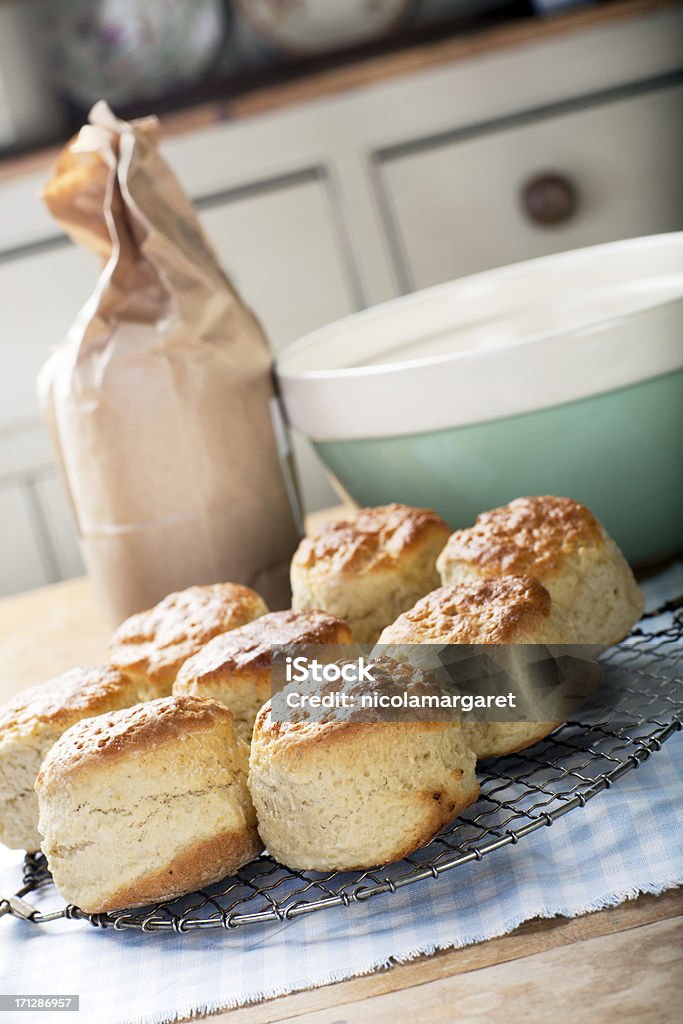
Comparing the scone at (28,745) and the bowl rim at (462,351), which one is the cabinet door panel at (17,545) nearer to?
the bowl rim at (462,351)

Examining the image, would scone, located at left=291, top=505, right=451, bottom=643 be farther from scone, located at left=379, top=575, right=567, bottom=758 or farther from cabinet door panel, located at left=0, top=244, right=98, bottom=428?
cabinet door panel, located at left=0, top=244, right=98, bottom=428

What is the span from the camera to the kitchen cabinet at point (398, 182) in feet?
6.70

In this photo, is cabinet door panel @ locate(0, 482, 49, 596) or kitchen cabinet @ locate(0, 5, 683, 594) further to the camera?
cabinet door panel @ locate(0, 482, 49, 596)

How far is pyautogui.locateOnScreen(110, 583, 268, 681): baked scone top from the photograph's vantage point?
32.1 inches

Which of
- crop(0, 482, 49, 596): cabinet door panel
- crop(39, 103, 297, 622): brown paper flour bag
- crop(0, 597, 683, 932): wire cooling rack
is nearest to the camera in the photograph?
crop(0, 597, 683, 932): wire cooling rack

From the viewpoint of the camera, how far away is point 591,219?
2.15m

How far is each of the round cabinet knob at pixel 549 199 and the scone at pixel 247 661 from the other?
1477mm

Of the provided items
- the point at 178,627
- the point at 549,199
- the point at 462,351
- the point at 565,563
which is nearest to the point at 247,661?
the point at 178,627

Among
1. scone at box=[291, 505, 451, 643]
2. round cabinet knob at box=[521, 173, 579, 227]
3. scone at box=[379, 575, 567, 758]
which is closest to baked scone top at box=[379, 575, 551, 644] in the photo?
scone at box=[379, 575, 567, 758]

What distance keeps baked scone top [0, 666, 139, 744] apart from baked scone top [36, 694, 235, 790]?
0.24 feet

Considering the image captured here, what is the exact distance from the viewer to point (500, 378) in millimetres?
911

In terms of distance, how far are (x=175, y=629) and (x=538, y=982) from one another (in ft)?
1.40

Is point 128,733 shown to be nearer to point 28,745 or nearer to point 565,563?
point 28,745

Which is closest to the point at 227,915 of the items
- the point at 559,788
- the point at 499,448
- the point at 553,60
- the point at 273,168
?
the point at 559,788
